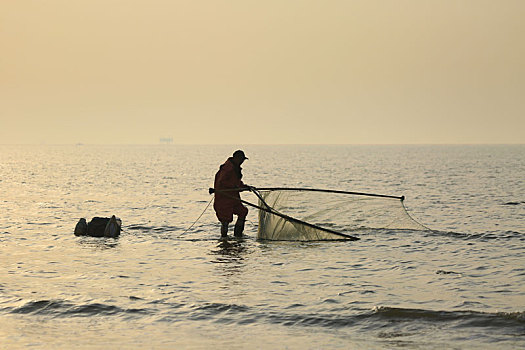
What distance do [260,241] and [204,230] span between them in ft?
13.2

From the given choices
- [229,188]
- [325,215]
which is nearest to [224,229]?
[229,188]

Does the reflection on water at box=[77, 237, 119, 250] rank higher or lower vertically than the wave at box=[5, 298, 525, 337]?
lower

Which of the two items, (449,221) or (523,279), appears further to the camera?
(449,221)

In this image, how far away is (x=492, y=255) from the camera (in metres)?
16.2

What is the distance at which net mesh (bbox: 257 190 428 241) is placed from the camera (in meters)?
17.4

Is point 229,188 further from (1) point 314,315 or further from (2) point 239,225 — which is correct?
(1) point 314,315

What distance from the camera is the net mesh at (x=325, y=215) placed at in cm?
1742

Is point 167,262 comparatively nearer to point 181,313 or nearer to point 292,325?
point 181,313

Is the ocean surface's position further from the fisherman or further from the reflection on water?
the fisherman

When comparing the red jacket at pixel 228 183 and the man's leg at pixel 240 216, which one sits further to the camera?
the man's leg at pixel 240 216

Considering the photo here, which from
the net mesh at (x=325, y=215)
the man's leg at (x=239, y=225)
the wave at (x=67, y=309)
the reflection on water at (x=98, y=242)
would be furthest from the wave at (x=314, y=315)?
the man's leg at (x=239, y=225)

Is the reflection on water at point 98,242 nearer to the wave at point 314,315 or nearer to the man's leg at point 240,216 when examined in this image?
the man's leg at point 240,216

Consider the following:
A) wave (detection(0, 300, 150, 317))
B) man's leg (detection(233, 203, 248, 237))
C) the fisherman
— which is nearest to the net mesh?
man's leg (detection(233, 203, 248, 237))

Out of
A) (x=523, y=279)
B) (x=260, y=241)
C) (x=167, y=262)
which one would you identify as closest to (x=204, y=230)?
(x=260, y=241)
